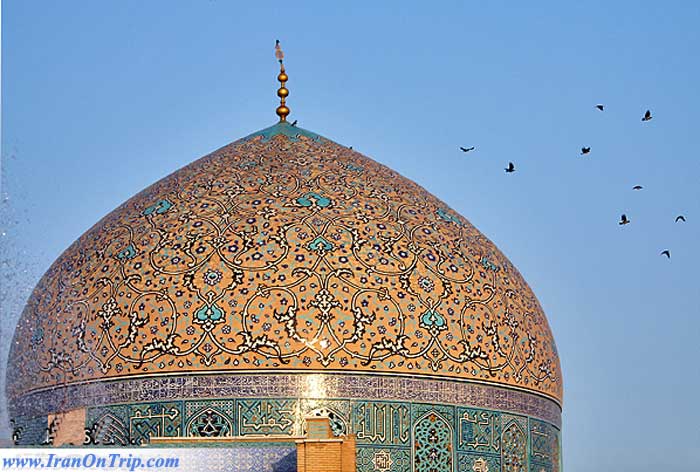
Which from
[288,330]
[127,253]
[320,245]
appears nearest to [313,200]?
[320,245]

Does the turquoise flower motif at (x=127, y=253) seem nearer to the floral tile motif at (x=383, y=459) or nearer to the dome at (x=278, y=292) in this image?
the dome at (x=278, y=292)

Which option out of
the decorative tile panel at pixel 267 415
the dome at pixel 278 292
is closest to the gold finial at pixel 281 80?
the dome at pixel 278 292

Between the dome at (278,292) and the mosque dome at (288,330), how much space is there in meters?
0.01

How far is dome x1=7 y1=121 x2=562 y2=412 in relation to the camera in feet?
44.1

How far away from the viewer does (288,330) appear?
44.0 ft

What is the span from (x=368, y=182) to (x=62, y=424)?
304cm

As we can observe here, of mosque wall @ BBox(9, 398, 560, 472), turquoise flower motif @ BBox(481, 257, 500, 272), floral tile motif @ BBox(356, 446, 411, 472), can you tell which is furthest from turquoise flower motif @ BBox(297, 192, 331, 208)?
floral tile motif @ BBox(356, 446, 411, 472)

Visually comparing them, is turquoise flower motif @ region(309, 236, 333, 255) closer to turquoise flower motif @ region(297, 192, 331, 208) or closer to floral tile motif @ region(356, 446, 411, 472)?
turquoise flower motif @ region(297, 192, 331, 208)

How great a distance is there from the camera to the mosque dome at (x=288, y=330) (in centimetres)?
1336

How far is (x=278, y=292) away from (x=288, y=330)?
1.01 ft

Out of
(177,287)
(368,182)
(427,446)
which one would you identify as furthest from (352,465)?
(368,182)

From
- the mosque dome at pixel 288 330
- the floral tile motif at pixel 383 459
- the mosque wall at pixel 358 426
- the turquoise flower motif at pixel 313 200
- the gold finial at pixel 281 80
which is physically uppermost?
the gold finial at pixel 281 80

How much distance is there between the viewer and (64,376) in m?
13.8

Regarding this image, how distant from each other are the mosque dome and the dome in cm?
1
